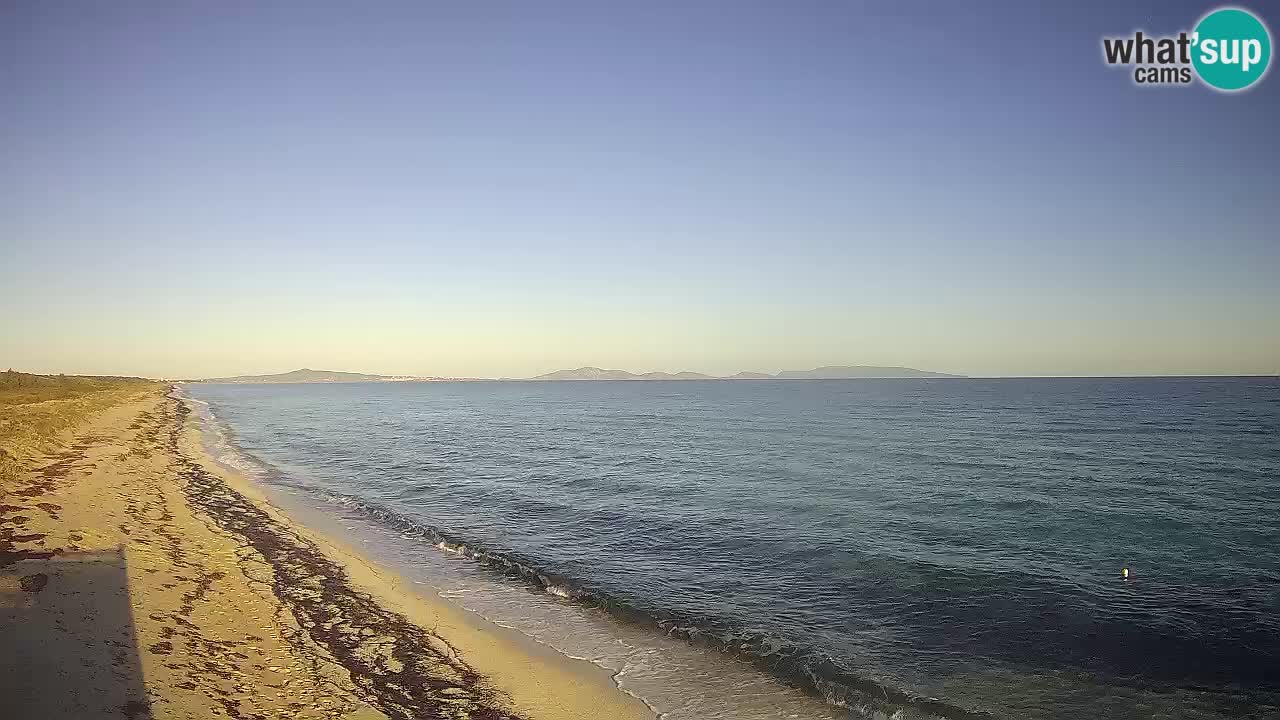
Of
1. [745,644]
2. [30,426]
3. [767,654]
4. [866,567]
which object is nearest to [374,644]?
[745,644]

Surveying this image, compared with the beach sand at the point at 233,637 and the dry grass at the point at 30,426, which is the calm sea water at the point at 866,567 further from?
the dry grass at the point at 30,426

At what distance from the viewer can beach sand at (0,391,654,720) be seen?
878 cm

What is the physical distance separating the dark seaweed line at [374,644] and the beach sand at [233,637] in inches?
1.5

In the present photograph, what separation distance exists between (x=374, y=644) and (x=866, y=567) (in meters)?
12.3

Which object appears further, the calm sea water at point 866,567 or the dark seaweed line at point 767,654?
the calm sea water at point 866,567

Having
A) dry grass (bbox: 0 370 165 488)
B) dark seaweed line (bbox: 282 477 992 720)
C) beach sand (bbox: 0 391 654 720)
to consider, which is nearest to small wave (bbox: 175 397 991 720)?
dark seaweed line (bbox: 282 477 992 720)

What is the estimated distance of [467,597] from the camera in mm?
15219

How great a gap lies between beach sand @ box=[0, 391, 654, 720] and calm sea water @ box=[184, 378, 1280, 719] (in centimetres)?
131

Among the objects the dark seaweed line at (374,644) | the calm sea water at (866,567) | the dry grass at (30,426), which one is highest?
the dry grass at (30,426)

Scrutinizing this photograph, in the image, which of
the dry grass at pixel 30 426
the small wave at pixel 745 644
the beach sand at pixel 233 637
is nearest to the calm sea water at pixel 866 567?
the small wave at pixel 745 644

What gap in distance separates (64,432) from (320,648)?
130 ft

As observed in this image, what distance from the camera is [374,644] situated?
38.3 feet

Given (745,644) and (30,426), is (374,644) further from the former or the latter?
(30,426)

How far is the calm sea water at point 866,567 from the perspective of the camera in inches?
436
